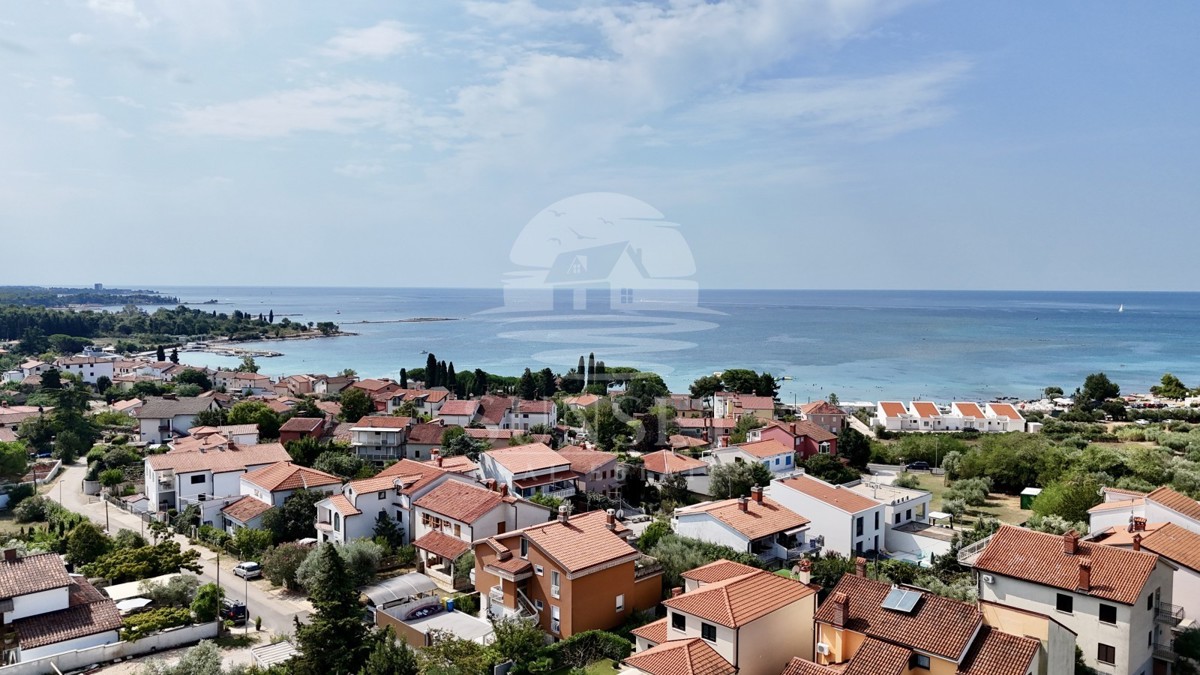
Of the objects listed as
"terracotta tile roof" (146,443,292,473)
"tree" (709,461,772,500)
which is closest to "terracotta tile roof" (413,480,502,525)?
"terracotta tile roof" (146,443,292,473)

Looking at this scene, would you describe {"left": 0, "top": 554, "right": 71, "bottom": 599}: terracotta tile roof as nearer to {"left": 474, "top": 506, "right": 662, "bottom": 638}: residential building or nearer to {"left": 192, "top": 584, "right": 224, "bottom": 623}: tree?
{"left": 192, "top": 584, "right": 224, "bottom": 623}: tree

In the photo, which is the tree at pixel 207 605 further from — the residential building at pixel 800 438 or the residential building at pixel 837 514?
the residential building at pixel 800 438

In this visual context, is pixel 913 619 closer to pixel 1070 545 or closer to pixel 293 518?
pixel 1070 545

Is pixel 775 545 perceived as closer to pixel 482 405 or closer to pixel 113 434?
pixel 482 405

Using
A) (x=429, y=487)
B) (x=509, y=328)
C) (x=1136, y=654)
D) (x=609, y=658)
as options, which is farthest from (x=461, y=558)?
(x=509, y=328)

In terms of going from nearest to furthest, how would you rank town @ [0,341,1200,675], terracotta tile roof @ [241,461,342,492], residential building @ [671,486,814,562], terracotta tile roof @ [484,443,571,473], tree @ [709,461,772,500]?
1. town @ [0,341,1200,675]
2. residential building @ [671,486,814,562]
3. terracotta tile roof @ [241,461,342,492]
4. terracotta tile roof @ [484,443,571,473]
5. tree @ [709,461,772,500]

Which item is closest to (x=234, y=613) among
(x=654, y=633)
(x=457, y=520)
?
(x=457, y=520)
